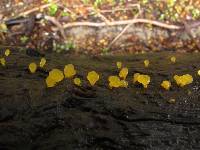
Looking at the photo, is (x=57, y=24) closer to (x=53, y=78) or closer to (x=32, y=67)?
(x=32, y=67)

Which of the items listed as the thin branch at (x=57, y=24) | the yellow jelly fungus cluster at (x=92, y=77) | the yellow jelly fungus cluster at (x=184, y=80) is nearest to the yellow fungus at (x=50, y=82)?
the yellow jelly fungus cluster at (x=92, y=77)

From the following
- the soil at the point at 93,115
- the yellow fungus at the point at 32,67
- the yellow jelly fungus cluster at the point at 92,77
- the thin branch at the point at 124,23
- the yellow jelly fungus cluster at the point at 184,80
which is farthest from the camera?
the thin branch at the point at 124,23

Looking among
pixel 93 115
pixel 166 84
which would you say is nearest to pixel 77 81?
pixel 93 115

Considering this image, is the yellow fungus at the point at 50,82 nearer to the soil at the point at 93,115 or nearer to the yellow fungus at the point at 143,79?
the soil at the point at 93,115

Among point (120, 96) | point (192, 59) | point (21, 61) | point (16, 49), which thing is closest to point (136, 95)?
point (120, 96)

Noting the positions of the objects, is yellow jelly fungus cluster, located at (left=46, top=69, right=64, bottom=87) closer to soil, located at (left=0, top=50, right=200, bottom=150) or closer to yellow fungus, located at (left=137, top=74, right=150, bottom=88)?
soil, located at (left=0, top=50, right=200, bottom=150)

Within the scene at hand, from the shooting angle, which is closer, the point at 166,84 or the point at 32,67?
the point at 166,84

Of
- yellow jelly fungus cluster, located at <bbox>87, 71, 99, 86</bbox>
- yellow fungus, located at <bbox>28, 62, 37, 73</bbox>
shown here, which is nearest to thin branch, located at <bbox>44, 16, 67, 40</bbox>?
yellow fungus, located at <bbox>28, 62, 37, 73</bbox>

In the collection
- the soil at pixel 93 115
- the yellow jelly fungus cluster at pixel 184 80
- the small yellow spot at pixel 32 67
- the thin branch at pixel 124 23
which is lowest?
the soil at pixel 93 115
